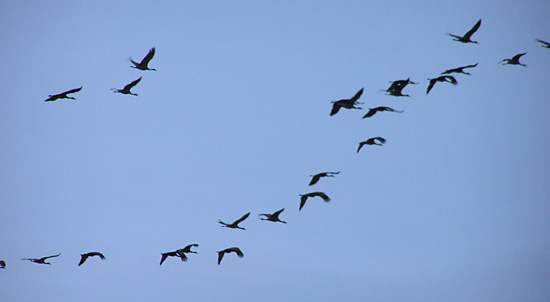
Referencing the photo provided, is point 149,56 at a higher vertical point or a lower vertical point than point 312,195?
higher

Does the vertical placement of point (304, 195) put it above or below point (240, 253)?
above

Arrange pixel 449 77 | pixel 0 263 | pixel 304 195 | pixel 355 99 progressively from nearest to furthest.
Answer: pixel 355 99 < pixel 449 77 < pixel 304 195 < pixel 0 263

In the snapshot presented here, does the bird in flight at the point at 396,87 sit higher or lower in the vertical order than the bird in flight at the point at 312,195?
higher

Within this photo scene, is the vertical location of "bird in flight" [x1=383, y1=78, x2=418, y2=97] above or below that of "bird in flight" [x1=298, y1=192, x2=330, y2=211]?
above

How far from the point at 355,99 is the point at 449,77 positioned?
9.55m

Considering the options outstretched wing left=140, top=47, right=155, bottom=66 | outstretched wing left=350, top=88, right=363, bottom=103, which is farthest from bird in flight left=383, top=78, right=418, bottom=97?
outstretched wing left=140, top=47, right=155, bottom=66

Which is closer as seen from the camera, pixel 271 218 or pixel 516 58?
pixel 516 58

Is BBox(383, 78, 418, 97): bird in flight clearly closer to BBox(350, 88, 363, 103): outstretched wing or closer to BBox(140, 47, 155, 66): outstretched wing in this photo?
BBox(350, 88, 363, 103): outstretched wing

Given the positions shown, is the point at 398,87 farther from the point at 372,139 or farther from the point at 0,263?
the point at 0,263

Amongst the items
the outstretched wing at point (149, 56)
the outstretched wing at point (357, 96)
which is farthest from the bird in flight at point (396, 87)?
the outstretched wing at point (149, 56)

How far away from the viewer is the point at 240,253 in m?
80.9

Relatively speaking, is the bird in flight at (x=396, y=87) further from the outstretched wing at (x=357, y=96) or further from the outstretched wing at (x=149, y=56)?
the outstretched wing at (x=149, y=56)

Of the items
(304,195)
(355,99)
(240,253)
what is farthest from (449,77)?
(240,253)

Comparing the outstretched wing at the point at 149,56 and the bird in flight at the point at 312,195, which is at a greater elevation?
the outstretched wing at the point at 149,56
